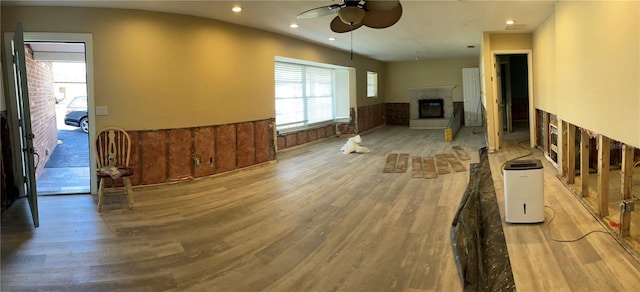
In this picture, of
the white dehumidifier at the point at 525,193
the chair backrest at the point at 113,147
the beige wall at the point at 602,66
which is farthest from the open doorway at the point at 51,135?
the beige wall at the point at 602,66

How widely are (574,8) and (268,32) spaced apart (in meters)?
4.68

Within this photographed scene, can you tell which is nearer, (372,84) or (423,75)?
(372,84)

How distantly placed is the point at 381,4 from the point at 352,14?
233 millimetres

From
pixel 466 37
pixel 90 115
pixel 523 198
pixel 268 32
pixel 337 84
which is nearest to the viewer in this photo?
pixel 523 198

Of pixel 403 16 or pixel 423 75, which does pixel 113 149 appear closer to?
pixel 403 16

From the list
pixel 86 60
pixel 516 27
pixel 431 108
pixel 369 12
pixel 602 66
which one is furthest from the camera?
pixel 431 108

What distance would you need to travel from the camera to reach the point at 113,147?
5129 millimetres

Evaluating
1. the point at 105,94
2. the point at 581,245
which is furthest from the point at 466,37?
the point at 105,94

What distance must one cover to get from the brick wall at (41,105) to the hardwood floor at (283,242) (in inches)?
71.6

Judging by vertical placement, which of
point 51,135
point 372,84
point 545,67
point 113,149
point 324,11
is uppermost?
point 372,84

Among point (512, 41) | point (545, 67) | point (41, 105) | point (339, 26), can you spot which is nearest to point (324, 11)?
point (339, 26)

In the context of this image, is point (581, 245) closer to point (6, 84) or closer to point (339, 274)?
point (339, 274)

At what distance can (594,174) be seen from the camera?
213 inches

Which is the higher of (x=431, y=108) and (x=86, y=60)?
(x=86, y=60)
